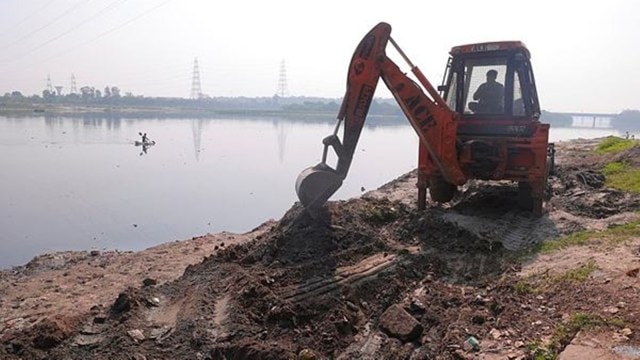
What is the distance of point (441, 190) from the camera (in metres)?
9.54

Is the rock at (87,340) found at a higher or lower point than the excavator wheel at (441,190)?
lower

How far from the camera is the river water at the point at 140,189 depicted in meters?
12.6

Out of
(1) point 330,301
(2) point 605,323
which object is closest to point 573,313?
(2) point 605,323

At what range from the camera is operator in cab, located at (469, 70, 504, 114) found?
28.3ft

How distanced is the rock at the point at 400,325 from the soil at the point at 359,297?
0.04 feet

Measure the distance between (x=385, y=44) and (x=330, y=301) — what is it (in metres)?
4.05

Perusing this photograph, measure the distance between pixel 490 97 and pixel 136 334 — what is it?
6.43 meters

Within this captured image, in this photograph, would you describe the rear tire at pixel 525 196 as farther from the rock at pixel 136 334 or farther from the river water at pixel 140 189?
the river water at pixel 140 189

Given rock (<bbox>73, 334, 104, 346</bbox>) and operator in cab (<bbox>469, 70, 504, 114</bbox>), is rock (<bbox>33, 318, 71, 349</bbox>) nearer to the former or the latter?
rock (<bbox>73, 334, 104, 346</bbox>)

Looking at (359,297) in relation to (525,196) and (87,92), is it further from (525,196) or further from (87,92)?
(87,92)

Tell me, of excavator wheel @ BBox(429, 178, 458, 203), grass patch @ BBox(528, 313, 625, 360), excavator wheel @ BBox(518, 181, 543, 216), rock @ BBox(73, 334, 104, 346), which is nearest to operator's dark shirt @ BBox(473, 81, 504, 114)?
excavator wheel @ BBox(518, 181, 543, 216)

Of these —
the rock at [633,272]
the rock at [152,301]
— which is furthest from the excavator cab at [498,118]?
the rock at [152,301]

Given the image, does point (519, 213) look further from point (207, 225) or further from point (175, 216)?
point (175, 216)

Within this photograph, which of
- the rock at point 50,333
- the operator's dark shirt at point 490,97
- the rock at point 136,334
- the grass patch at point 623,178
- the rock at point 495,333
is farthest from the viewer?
the grass patch at point 623,178
